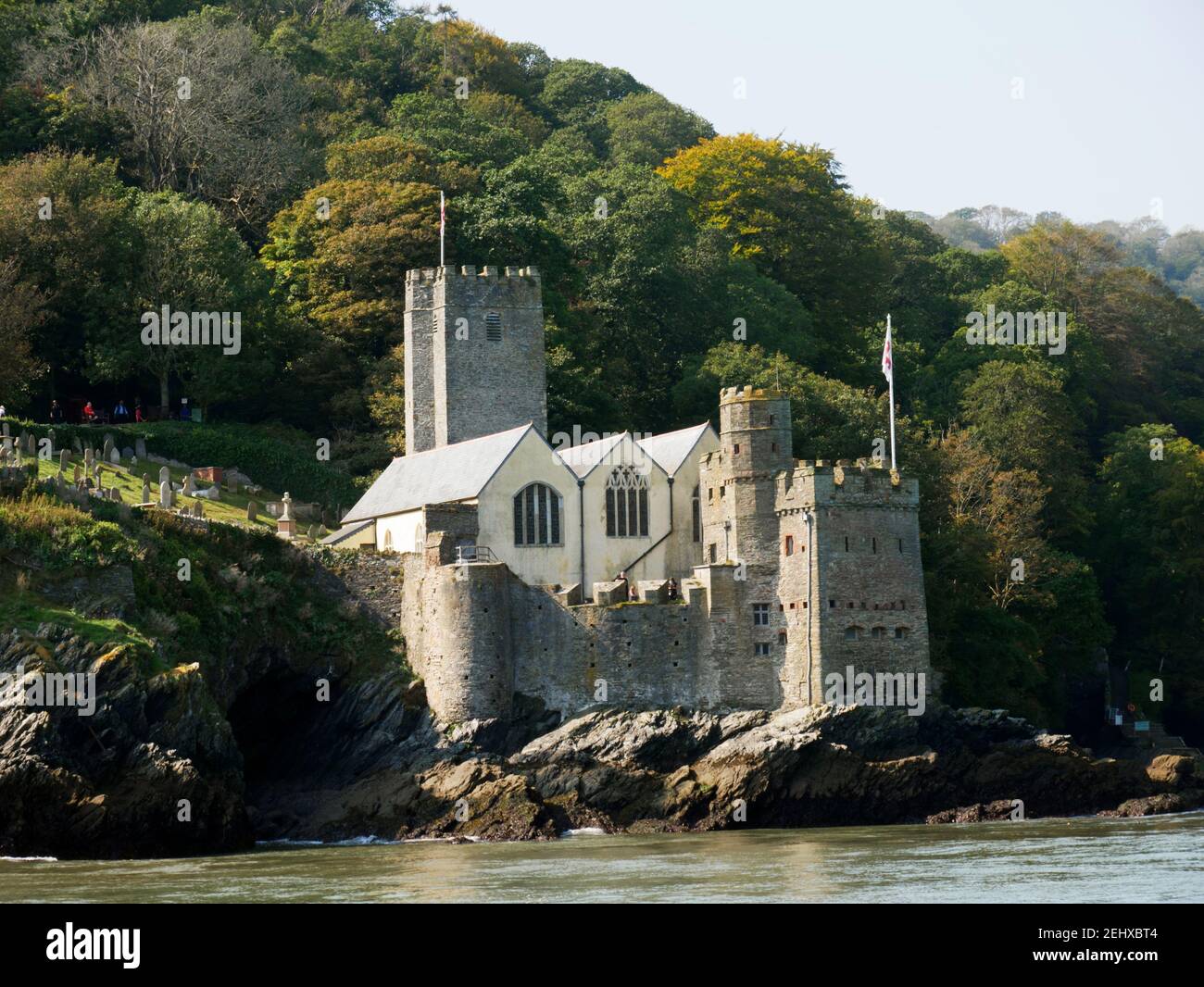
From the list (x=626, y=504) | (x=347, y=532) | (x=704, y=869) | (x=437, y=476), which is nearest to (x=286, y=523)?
(x=347, y=532)

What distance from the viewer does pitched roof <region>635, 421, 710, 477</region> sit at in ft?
197

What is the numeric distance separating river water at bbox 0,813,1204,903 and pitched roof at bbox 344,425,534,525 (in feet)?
39.8

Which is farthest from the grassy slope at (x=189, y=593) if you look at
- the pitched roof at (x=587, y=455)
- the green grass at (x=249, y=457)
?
the green grass at (x=249, y=457)

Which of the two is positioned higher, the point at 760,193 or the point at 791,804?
the point at 760,193

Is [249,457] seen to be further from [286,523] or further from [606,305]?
[606,305]

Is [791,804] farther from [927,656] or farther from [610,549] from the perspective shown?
[610,549]

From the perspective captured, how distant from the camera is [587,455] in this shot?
61.0 m

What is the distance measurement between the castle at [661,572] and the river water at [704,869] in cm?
570

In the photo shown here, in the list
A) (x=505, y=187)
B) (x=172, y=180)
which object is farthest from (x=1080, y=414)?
(x=172, y=180)

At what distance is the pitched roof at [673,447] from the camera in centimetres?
6019

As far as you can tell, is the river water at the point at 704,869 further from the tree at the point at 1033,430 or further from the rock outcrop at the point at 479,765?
the tree at the point at 1033,430

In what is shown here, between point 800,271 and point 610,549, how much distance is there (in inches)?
1180

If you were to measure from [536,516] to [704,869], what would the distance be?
59.6 ft

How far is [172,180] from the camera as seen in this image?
82250mm
